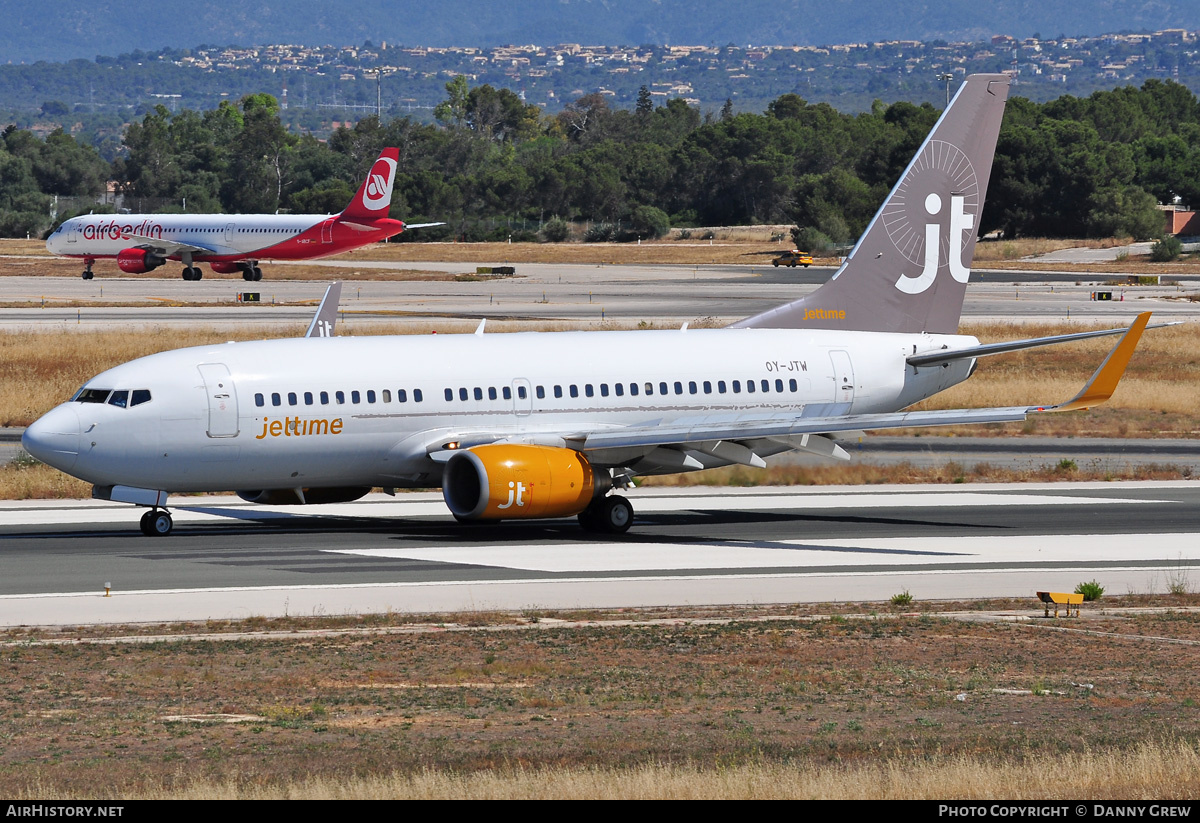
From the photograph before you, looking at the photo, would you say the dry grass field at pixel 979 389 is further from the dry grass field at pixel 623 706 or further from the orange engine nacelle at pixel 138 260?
the orange engine nacelle at pixel 138 260

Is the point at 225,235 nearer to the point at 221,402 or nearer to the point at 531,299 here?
the point at 531,299

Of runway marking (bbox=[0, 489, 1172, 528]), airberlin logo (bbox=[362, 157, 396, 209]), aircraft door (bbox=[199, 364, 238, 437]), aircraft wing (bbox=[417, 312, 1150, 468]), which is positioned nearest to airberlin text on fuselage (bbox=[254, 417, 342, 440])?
aircraft door (bbox=[199, 364, 238, 437])

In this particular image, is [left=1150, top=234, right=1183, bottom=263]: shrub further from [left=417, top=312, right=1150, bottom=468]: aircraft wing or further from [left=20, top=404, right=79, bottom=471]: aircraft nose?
[left=20, top=404, right=79, bottom=471]: aircraft nose

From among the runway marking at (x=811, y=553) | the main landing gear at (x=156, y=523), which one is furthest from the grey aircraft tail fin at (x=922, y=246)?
the main landing gear at (x=156, y=523)

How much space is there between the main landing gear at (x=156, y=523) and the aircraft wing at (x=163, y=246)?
312 ft

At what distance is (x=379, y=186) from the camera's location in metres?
126

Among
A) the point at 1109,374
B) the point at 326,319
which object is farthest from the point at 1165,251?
the point at 1109,374

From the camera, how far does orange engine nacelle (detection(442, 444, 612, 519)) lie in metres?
34.6

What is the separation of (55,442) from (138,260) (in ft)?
320

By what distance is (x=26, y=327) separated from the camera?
87.1 m

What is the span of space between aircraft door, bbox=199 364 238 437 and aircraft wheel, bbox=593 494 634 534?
816 centimetres

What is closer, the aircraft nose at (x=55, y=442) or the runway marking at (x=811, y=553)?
the runway marking at (x=811, y=553)

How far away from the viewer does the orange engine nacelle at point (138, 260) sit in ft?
417
